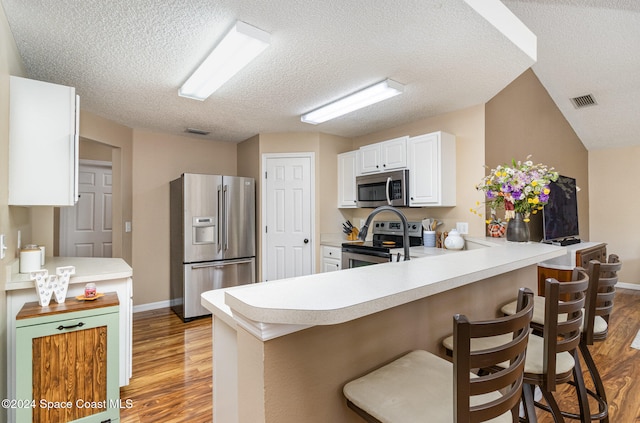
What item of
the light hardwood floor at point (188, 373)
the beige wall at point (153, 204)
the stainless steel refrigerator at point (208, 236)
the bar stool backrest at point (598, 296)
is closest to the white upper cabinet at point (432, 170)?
the bar stool backrest at point (598, 296)

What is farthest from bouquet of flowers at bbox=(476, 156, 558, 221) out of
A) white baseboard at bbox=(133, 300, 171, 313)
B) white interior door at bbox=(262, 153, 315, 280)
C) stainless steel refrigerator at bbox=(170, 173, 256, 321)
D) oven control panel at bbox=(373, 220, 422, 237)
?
white baseboard at bbox=(133, 300, 171, 313)

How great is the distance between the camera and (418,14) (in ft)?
5.74

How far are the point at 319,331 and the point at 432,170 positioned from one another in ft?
8.55

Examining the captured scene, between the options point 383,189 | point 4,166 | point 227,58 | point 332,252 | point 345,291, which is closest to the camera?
point 345,291

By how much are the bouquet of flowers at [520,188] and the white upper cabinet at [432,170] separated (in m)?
0.68

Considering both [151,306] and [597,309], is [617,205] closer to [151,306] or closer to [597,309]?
[597,309]

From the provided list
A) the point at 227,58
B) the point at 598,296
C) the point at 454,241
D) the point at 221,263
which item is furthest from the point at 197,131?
the point at 598,296

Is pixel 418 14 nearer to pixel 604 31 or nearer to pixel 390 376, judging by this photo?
pixel 390 376

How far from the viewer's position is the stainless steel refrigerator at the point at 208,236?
3.80m

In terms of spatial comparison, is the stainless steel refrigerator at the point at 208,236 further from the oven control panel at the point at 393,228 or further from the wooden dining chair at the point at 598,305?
the wooden dining chair at the point at 598,305

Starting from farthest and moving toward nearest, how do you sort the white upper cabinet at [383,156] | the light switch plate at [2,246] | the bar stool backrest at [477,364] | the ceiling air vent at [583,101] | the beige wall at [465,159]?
the ceiling air vent at [583,101], the white upper cabinet at [383,156], the beige wall at [465,159], the light switch plate at [2,246], the bar stool backrest at [477,364]

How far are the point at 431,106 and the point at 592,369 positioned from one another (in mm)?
2514

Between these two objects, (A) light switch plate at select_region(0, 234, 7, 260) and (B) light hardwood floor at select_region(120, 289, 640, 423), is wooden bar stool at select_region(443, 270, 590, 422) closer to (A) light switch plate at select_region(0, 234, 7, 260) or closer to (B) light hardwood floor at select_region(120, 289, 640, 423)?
(B) light hardwood floor at select_region(120, 289, 640, 423)

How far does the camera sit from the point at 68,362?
1780mm
